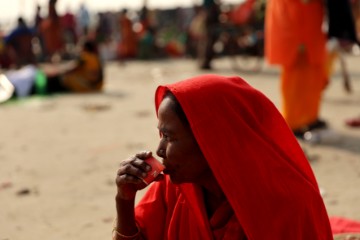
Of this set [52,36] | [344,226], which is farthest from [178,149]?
[52,36]

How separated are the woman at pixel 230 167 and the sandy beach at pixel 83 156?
1.62 metres

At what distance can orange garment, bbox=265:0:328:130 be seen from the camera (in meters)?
5.83

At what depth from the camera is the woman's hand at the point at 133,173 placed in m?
2.03

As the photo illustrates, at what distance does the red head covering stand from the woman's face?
7cm

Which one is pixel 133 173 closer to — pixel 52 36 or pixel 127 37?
pixel 52 36

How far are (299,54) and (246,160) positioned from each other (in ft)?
13.9

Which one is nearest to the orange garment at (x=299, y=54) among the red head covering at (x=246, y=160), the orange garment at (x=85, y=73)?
the red head covering at (x=246, y=160)

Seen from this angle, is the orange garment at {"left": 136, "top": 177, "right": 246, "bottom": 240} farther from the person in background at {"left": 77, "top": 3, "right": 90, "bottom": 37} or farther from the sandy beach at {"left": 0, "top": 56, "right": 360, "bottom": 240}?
the person in background at {"left": 77, "top": 3, "right": 90, "bottom": 37}

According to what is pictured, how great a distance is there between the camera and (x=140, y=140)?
254 inches

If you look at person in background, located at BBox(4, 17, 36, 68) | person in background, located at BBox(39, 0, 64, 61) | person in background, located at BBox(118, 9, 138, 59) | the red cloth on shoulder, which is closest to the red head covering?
the red cloth on shoulder

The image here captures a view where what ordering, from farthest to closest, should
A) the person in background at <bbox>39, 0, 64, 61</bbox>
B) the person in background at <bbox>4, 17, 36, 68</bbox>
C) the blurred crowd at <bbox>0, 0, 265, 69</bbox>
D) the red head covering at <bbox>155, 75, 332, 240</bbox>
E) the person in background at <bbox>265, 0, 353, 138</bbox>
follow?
the person in background at <bbox>39, 0, 64, 61</bbox>, the person in background at <bbox>4, 17, 36, 68</bbox>, the blurred crowd at <bbox>0, 0, 265, 69</bbox>, the person in background at <bbox>265, 0, 353, 138</bbox>, the red head covering at <bbox>155, 75, 332, 240</bbox>

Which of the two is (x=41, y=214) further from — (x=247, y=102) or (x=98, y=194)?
(x=247, y=102)

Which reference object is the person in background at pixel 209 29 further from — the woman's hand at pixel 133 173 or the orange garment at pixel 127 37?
the woman's hand at pixel 133 173

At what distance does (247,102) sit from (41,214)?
2503 millimetres
